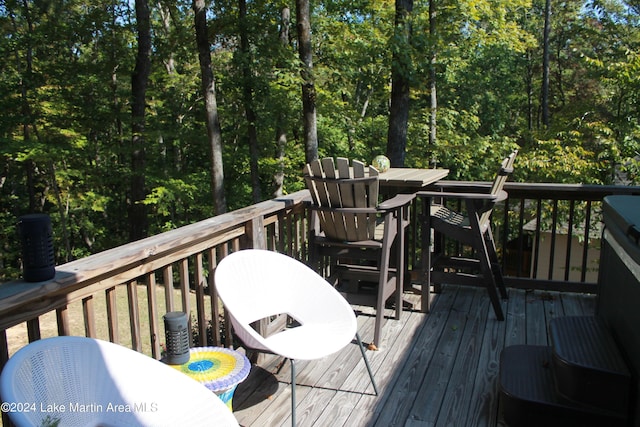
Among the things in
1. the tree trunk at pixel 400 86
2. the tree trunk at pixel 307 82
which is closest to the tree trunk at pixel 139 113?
the tree trunk at pixel 307 82

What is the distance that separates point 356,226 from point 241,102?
8.88 metres

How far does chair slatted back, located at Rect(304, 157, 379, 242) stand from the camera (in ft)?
10.3

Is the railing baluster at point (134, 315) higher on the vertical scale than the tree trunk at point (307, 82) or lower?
lower

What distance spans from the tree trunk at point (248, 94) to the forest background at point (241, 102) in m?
0.04

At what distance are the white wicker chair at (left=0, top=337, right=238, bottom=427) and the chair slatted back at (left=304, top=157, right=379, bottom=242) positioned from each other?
1781 millimetres

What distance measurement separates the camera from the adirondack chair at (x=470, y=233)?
359 cm

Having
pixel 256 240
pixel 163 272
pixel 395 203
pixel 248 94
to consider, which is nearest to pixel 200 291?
pixel 163 272

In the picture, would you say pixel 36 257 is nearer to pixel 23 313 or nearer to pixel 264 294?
pixel 23 313

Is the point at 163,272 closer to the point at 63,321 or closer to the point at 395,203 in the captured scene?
the point at 63,321

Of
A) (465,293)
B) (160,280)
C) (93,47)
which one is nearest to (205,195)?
(160,280)

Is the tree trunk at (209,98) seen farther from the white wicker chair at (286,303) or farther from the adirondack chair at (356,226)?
the white wicker chair at (286,303)

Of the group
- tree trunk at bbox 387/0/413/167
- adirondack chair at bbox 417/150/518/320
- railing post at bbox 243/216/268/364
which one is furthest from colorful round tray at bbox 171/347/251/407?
tree trunk at bbox 387/0/413/167

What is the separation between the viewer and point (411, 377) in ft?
9.48

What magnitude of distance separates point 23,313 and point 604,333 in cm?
243
